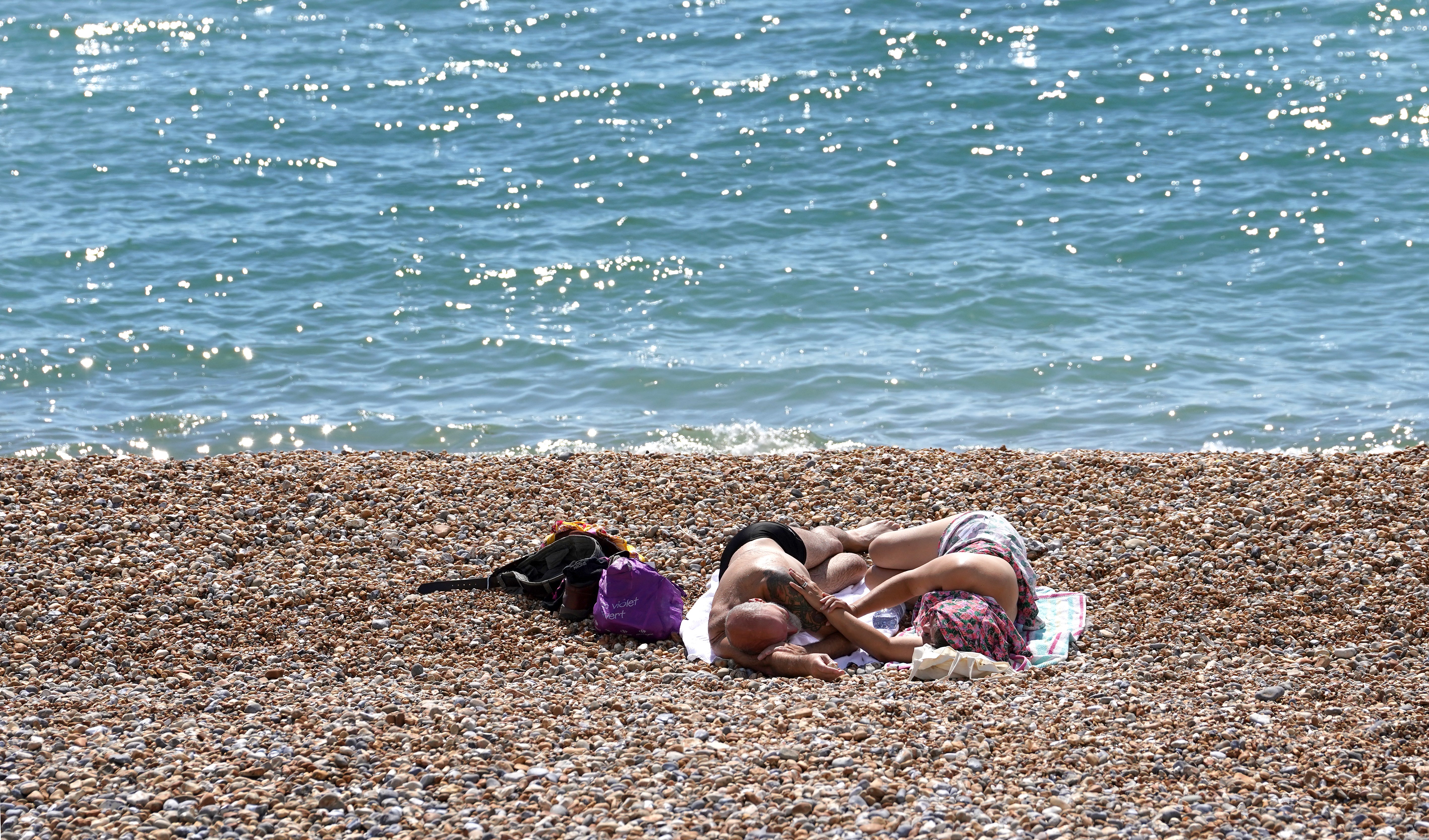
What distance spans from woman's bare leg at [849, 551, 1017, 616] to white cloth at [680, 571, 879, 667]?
0.42 feet

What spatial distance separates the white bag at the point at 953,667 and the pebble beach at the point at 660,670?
104 millimetres

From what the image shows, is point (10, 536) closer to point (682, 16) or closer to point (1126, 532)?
point (1126, 532)

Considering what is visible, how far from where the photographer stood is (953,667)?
18.1 feet

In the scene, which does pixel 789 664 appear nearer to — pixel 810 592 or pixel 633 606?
pixel 810 592

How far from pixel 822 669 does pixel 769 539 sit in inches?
36.8

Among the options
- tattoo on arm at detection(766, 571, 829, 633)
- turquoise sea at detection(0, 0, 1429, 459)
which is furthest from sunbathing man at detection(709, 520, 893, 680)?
turquoise sea at detection(0, 0, 1429, 459)

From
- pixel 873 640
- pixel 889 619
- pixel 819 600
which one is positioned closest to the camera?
pixel 873 640

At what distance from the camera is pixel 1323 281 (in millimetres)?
11992

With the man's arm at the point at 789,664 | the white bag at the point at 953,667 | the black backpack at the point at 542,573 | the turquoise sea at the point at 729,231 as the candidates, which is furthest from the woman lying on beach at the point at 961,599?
the turquoise sea at the point at 729,231

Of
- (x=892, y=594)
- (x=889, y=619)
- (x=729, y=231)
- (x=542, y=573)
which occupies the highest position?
(x=729, y=231)

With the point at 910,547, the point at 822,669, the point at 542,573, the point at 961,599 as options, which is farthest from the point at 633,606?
the point at 961,599

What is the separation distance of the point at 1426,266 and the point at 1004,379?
15.2 feet

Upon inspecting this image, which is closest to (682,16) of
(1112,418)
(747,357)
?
(747,357)

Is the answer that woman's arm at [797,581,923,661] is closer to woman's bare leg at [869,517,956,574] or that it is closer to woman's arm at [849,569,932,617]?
woman's arm at [849,569,932,617]
